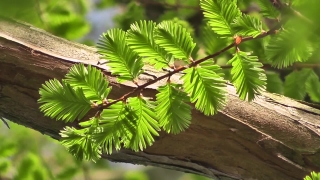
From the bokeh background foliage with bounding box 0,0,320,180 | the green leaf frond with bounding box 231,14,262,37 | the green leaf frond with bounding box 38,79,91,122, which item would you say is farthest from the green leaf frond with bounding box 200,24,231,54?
the green leaf frond with bounding box 38,79,91,122

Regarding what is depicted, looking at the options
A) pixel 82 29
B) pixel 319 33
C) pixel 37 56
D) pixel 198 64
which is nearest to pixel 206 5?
pixel 198 64

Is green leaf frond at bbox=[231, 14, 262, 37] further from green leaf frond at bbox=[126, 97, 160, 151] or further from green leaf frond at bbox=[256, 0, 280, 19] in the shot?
green leaf frond at bbox=[126, 97, 160, 151]

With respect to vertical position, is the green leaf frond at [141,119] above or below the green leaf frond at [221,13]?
below

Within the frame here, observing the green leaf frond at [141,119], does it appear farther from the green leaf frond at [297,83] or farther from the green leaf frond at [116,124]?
the green leaf frond at [297,83]

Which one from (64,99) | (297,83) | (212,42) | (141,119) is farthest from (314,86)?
(64,99)

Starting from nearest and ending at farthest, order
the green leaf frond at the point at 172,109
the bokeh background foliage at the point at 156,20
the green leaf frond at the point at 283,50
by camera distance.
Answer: the green leaf frond at the point at 283,50, the green leaf frond at the point at 172,109, the bokeh background foliage at the point at 156,20

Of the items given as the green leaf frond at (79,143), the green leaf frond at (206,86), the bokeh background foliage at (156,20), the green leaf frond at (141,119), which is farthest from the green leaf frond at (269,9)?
the green leaf frond at (79,143)
